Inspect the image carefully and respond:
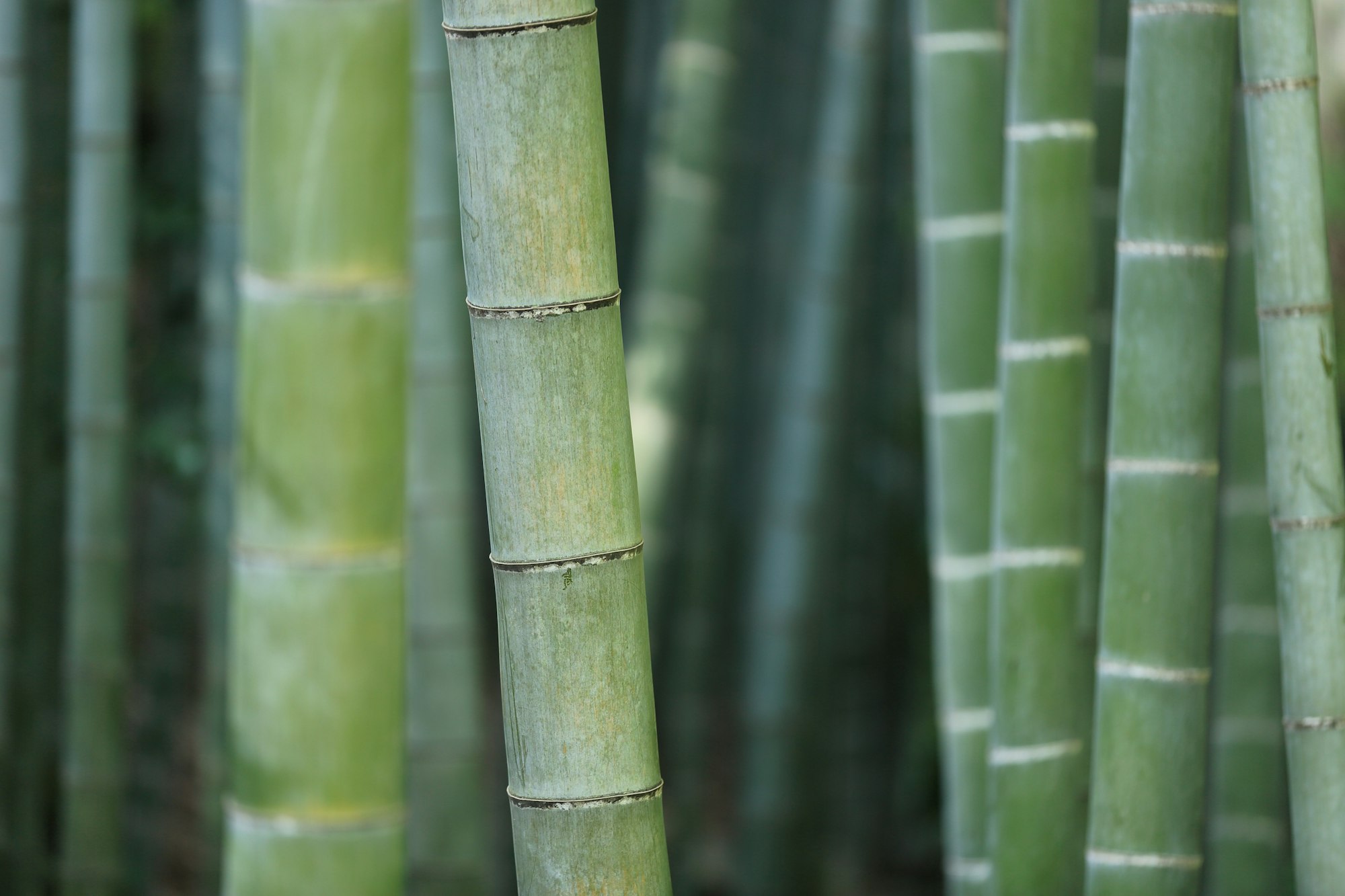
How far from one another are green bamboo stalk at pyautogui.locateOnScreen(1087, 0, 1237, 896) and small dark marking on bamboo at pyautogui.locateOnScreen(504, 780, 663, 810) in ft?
1.29

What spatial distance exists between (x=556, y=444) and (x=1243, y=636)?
0.90 m

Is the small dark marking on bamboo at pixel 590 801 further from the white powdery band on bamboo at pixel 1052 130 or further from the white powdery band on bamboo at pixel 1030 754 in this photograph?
the white powdery band on bamboo at pixel 1052 130

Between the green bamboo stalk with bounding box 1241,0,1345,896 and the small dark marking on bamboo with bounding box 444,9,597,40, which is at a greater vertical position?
the small dark marking on bamboo with bounding box 444,9,597,40

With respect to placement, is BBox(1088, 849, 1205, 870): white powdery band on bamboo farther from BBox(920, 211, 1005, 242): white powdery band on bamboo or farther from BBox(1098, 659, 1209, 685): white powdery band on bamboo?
BBox(920, 211, 1005, 242): white powdery band on bamboo

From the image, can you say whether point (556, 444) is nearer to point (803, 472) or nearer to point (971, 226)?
point (971, 226)

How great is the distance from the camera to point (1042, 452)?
996 mm

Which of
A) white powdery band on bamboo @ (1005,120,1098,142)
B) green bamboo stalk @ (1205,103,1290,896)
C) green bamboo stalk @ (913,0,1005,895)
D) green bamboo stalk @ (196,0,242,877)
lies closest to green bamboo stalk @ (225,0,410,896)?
white powdery band on bamboo @ (1005,120,1098,142)

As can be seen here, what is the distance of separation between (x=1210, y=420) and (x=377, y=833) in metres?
0.60

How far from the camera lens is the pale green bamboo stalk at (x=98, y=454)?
165 centimetres

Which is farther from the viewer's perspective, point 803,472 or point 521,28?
point 803,472

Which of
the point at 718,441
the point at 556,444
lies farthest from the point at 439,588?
the point at 718,441

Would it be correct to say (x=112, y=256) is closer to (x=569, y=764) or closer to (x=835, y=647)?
(x=569, y=764)

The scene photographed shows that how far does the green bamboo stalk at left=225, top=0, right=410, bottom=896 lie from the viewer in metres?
0.69

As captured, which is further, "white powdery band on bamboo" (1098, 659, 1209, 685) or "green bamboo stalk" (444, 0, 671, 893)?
"white powdery band on bamboo" (1098, 659, 1209, 685)
